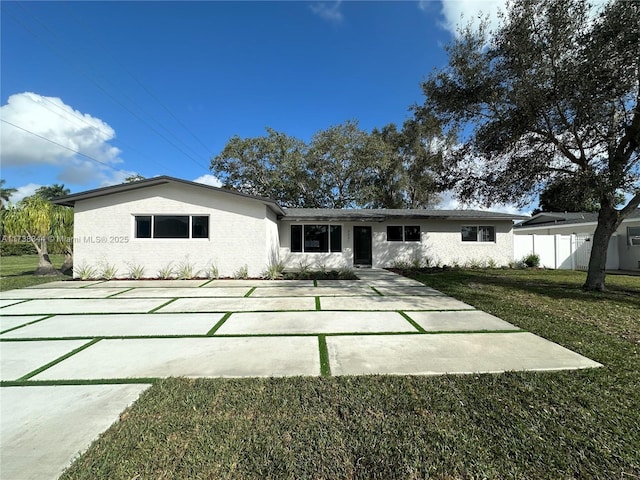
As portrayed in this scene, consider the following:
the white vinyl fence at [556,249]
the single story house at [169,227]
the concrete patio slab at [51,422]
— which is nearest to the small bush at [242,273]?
the single story house at [169,227]

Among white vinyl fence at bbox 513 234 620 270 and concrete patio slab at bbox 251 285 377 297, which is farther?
white vinyl fence at bbox 513 234 620 270

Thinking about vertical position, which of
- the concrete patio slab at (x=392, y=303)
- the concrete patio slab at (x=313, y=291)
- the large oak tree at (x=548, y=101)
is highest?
the large oak tree at (x=548, y=101)

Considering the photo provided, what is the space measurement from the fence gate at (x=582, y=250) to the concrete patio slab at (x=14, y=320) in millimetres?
20777

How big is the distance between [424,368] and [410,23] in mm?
11486

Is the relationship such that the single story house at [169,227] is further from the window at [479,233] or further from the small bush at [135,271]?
the window at [479,233]

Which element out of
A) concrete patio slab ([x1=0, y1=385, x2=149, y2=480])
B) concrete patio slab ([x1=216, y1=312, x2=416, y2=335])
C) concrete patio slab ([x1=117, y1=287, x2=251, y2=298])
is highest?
concrete patio slab ([x1=117, y1=287, x2=251, y2=298])

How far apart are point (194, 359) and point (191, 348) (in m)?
0.42

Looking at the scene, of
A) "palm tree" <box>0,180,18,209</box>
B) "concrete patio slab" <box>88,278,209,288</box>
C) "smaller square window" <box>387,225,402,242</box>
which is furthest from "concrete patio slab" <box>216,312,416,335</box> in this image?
"palm tree" <box>0,180,18,209</box>

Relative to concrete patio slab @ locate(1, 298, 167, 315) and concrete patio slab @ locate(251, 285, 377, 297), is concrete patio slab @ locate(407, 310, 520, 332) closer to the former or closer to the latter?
concrete patio slab @ locate(251, 285, 377, 297)

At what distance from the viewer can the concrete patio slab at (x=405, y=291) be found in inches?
310

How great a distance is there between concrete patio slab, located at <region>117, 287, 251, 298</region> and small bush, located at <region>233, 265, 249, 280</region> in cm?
208

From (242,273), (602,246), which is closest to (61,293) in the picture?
(242,273)

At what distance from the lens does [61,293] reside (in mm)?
8023

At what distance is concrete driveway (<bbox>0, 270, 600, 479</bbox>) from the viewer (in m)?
2.48
